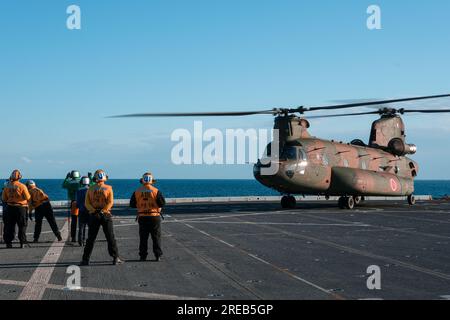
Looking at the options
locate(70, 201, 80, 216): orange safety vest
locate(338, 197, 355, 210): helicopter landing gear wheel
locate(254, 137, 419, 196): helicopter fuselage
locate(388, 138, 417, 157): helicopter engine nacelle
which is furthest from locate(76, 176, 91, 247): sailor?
locate(388, 138, 417, 157): helicopter engine nacelle

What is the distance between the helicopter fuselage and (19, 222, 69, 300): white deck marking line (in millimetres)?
16208

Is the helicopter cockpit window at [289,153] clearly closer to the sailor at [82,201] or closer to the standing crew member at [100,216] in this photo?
the sailor at [82,201]

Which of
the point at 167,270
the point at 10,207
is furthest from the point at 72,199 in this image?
the point at 167,270

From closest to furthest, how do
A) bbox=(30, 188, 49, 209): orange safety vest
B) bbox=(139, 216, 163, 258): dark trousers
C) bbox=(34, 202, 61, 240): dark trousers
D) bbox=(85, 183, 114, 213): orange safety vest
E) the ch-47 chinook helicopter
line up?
bbox=(85, 183, 114, 213): orange safety vest < bbox=(139, 216, 163, 258): dark trousers < bbox=(34, 202, 61, 240): dark trousers < bbox=(30, 188, 49, 209): orange safety vest < the ch-47 chinook helicopter

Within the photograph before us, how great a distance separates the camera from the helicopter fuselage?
30.6 metres

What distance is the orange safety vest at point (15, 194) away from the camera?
1661cm

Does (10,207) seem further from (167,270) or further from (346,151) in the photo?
(346,151)

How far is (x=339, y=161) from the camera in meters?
33.6

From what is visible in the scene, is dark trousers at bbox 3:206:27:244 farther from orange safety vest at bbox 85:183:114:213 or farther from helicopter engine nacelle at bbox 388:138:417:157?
helicopter engine nacelle at bbox 388:138:417:157

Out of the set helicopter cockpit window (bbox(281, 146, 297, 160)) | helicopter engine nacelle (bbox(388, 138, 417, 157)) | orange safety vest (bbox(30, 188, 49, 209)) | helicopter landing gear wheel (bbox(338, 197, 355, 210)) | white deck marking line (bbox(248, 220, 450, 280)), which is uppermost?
helicopter engine nacelle (bbox(388, 138, 417, 157))

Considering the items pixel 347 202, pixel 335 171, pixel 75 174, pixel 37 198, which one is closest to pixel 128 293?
pixel 37 198

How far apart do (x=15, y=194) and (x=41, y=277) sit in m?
6.28

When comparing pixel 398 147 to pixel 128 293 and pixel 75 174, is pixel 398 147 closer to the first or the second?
pixel 75 174
